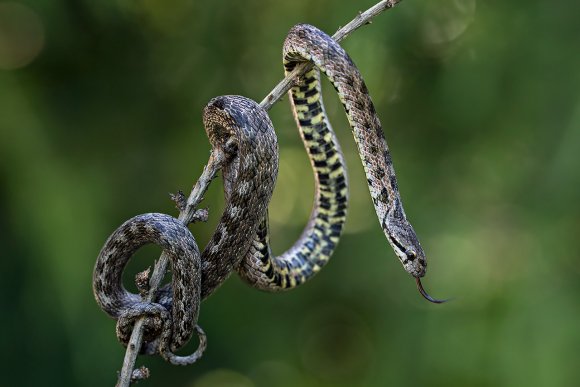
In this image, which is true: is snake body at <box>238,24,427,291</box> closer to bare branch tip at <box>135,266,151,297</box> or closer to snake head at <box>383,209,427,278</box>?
snake head at <box>383,209,427,278</box>

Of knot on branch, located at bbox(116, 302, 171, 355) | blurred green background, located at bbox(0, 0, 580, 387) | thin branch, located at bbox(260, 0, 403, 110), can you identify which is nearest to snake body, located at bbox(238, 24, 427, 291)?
thin branch, located at bbox(260, 0, 403, 110)

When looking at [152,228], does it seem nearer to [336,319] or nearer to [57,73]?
[57,73]

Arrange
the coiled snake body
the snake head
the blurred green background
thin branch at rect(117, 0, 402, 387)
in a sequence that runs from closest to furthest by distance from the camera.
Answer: thin branch at rect(117, 0, 402, 387) < the coiled snake body < the snake head < the blurred green background

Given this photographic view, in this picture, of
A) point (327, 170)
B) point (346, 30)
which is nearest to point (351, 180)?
point (327, 170)

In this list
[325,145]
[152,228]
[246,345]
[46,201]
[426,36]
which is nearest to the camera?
[152,228]

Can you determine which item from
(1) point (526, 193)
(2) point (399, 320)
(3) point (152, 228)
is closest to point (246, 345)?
(2) point (399, 320)

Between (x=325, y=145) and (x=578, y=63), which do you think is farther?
(x=578, y=63)
